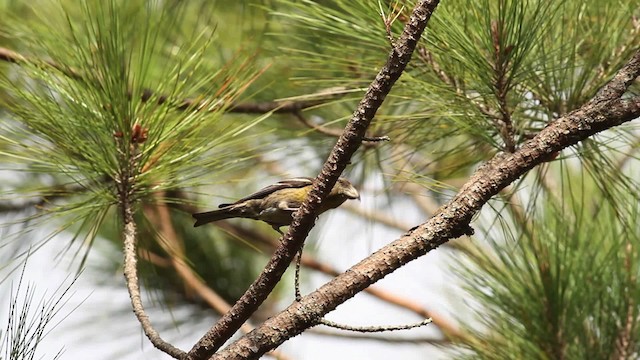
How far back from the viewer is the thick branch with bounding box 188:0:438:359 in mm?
1105

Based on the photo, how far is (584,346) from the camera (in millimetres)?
1748

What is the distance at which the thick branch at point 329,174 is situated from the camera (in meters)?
1.11

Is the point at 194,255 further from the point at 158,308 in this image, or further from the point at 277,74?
the point at 277,74

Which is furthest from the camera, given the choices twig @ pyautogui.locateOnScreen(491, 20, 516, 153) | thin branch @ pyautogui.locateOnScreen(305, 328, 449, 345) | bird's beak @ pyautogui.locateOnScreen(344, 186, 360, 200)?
thin branch @ pyautogui.locateOnScreen(305, 328, 449, 345)

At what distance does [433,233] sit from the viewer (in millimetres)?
1180

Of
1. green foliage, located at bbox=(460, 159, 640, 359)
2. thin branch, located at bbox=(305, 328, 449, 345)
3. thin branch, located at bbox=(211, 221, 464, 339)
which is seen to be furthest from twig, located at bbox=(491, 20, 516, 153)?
thin branch, located at bbox=(211, 221, 464, 339)

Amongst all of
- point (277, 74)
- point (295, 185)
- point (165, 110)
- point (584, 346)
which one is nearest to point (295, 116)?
point (277, 74)

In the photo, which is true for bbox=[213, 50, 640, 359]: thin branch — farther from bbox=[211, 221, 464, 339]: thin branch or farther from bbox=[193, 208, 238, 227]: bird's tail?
bbox=[211, 221, 464, 339]: thin branch

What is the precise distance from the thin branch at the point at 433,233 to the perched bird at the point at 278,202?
1.29ft

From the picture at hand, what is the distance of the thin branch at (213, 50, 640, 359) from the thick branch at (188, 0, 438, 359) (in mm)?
25

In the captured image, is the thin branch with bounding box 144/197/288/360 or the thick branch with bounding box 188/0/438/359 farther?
the thin branch with bounding box 144/197/288/360

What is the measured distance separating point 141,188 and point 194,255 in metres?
1.25

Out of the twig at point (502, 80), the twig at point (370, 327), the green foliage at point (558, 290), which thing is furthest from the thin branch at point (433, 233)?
the green foliage at point (558, 290)

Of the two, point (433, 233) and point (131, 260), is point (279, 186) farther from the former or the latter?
point (433, 233)
